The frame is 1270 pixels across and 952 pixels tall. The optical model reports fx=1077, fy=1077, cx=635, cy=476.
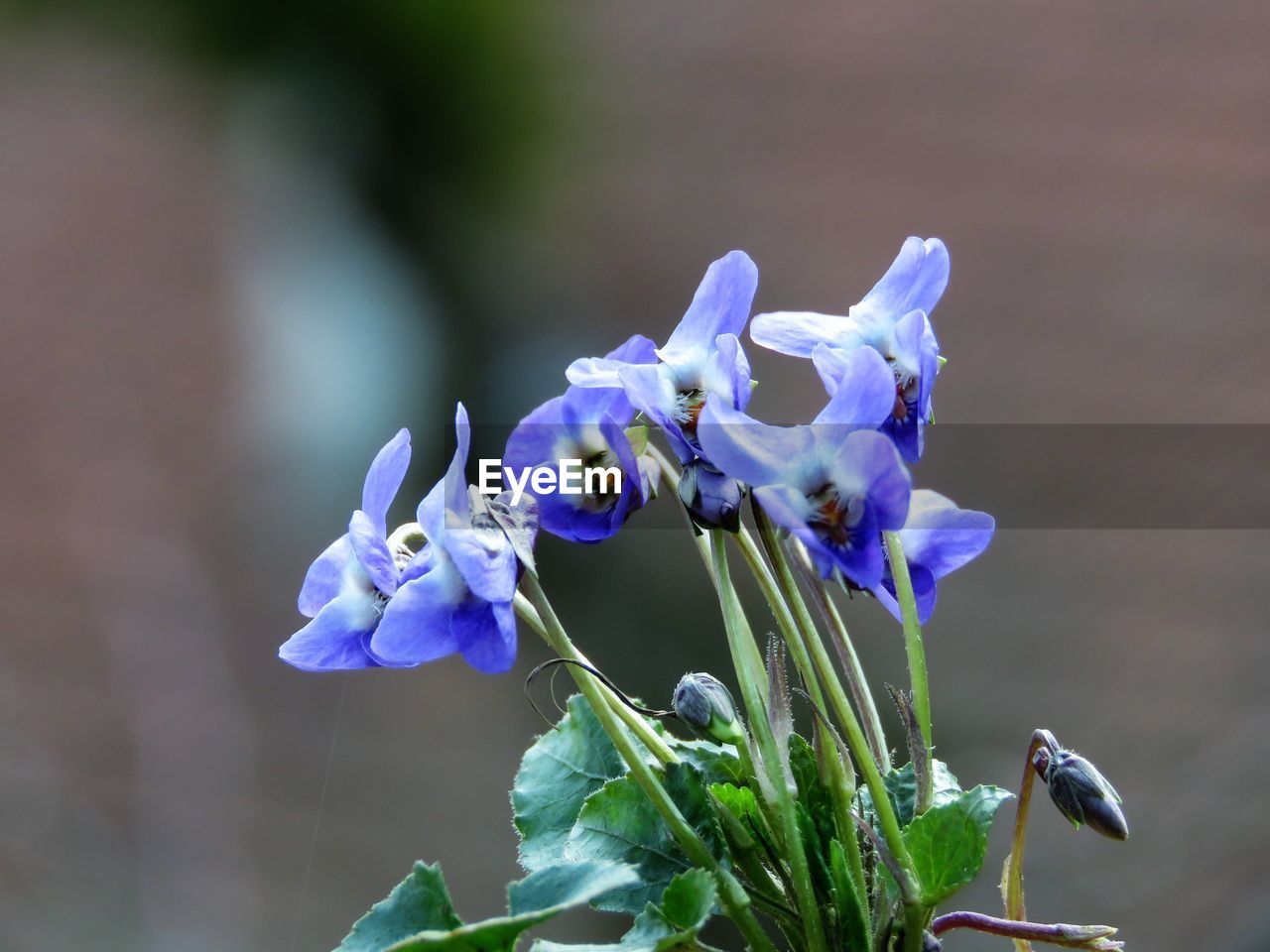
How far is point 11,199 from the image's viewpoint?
81.0 inches

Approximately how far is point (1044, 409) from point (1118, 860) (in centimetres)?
87

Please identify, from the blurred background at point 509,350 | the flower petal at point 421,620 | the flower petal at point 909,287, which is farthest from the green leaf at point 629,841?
the blurred background at point 509,350

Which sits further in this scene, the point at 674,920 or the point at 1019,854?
the point at 1019,854

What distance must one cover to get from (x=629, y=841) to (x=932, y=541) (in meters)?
0.18

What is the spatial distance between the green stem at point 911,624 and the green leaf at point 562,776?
0.50 feet

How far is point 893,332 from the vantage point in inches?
17.3

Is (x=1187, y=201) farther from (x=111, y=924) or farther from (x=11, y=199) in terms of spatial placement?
(x=111, y=924)

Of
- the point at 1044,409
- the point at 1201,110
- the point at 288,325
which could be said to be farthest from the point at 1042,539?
the point at 288,325

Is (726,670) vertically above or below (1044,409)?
below

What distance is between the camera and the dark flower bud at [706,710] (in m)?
0.45

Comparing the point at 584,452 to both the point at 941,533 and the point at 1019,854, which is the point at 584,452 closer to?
the point at 941,533

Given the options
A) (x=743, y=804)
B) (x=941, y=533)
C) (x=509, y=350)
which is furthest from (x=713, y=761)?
(x=509, y=350)

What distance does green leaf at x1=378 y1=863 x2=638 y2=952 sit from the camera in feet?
1.16

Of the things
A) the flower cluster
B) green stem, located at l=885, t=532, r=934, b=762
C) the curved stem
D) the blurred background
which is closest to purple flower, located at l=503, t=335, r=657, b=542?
the flower cluster
